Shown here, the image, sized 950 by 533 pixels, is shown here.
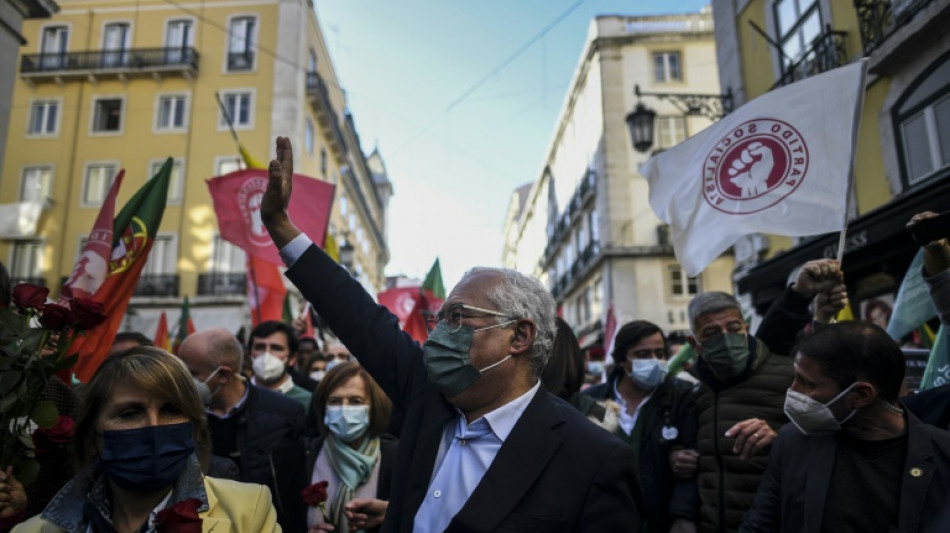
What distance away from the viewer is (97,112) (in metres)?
29.4

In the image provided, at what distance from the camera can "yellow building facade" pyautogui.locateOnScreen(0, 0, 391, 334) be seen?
2728 centimetres

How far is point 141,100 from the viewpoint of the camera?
95.5ft

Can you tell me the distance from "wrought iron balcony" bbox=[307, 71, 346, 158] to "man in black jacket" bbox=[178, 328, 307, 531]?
90.1ft

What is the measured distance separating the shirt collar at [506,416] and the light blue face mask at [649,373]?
2.21 meters

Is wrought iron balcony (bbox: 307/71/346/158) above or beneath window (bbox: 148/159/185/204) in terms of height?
above

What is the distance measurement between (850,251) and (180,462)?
34.8 feet

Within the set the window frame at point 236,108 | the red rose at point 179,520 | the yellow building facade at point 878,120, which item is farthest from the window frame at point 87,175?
the red rose at point 179,520

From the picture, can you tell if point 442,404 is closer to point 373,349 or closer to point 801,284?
point 373,349

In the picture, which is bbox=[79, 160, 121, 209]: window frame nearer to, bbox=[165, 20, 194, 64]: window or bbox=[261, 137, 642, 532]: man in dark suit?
bbox=[165, 20, 194, 64]: window

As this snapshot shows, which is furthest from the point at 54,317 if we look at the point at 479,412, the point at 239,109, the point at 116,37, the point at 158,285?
the point at 116,37

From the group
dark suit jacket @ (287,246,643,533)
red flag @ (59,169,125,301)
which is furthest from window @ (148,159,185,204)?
dark suit jacket @ (287,246,643,533)

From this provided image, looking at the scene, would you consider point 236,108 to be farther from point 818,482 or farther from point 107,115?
point 818,482

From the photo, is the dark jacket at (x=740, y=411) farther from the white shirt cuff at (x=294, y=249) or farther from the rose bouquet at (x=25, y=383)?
the rose bouquet at (x=25, y=383)

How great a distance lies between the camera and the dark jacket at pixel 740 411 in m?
3.50
